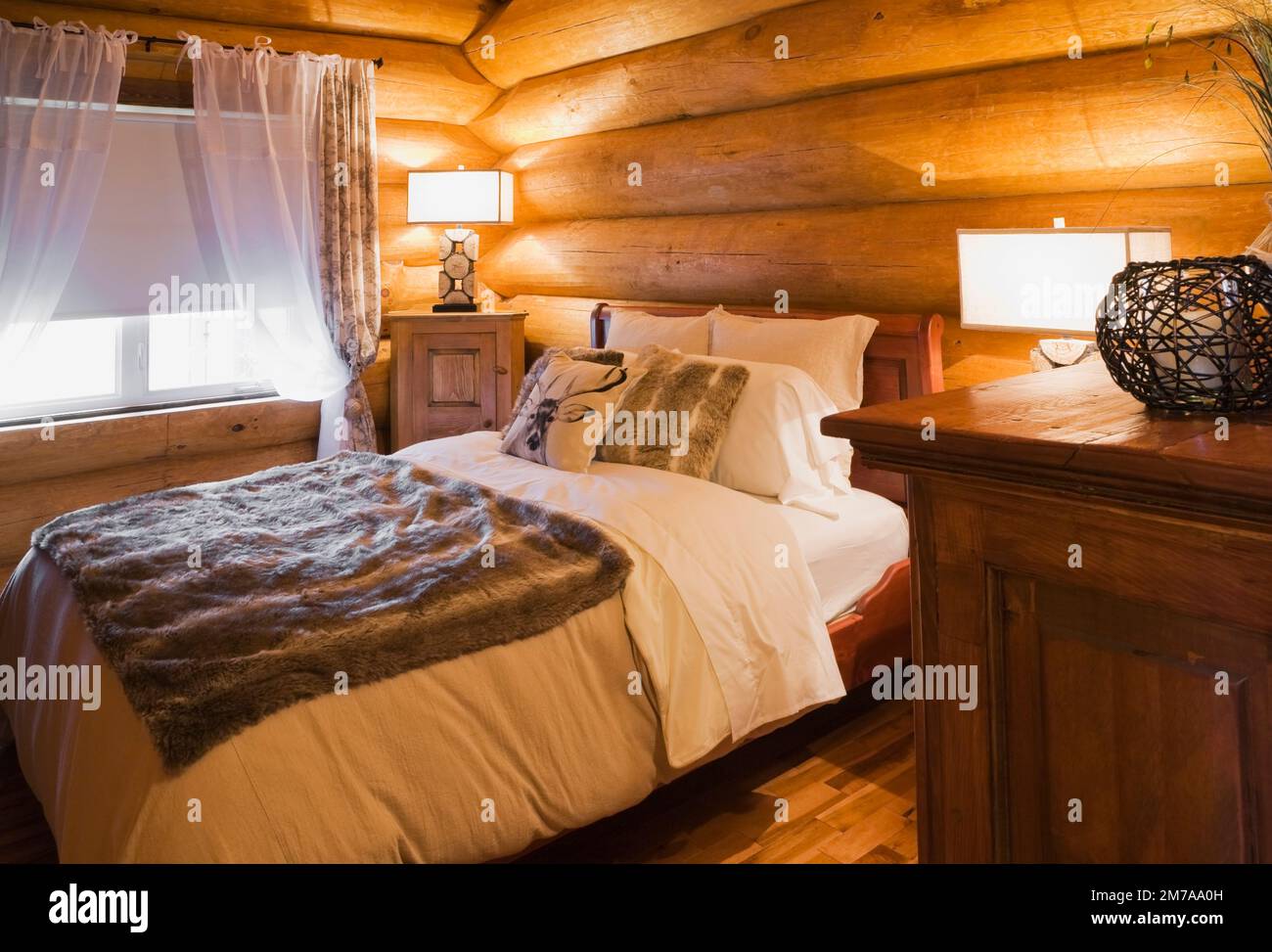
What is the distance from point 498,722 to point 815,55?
2.57m

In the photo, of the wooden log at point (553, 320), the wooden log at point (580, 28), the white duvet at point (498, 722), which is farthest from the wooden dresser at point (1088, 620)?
the wooden log at point (553, 320)

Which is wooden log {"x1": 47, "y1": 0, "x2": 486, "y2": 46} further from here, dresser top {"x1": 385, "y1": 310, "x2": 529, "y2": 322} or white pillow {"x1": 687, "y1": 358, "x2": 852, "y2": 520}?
white pillow {"x1": 687, "y1": 358, "x2": 852, "y2": 520}

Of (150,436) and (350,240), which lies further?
(350,240)

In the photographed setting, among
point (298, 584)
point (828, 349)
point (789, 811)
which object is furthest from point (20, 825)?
point (828, 349)

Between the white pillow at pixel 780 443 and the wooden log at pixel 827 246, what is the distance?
575mm

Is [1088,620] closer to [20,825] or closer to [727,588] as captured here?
[727,588]

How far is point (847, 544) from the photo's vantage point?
297 cm

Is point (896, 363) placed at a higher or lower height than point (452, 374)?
lower

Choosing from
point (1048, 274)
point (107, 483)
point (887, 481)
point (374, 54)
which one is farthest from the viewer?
point (374, 54)

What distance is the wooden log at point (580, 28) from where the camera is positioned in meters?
3.87

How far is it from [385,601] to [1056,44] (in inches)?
92.1

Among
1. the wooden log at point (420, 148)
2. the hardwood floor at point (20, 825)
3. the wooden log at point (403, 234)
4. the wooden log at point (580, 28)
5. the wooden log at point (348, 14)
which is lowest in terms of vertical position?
the hardwood floor at point (20, 825)

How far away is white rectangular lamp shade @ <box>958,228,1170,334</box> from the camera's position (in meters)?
2.30

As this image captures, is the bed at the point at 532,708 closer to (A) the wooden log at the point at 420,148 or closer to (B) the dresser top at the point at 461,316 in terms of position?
(B) the dresser top at the point at 461,316
